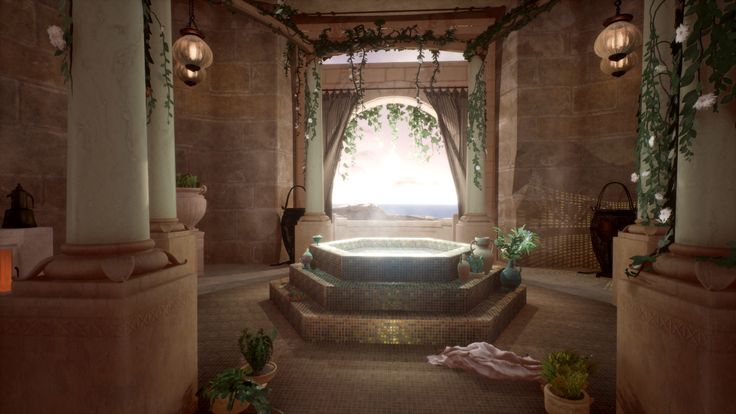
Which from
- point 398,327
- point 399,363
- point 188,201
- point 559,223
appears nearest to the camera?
point 399,363

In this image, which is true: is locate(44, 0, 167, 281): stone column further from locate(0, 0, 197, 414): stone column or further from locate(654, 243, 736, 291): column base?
locate(654, 243, 736, 291): column base

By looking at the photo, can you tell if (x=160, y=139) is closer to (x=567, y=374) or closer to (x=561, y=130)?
(x=567, y=374)

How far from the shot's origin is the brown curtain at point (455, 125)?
7910mm

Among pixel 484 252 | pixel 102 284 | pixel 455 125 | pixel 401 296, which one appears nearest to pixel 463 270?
pixel 484 252

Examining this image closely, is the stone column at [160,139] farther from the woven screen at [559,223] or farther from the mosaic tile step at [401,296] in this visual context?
the woven screen at [559,223]

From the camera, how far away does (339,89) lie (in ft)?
27.0

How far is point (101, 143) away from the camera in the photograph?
1.84 metres

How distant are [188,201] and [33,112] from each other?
205cm

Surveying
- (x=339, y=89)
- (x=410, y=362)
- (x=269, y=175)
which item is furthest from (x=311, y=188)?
(x=410, y=362)

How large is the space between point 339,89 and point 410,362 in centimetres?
655

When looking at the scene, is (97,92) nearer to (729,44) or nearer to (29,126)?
(729,44)

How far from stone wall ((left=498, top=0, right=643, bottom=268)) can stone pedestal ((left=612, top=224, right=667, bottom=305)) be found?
2791 millimetres

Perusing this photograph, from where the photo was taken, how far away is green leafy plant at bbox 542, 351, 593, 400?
2068 mm

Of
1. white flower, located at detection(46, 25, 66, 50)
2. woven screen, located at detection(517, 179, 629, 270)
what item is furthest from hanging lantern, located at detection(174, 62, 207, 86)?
woven screen, located at detection(517, 179, 629, 270)
